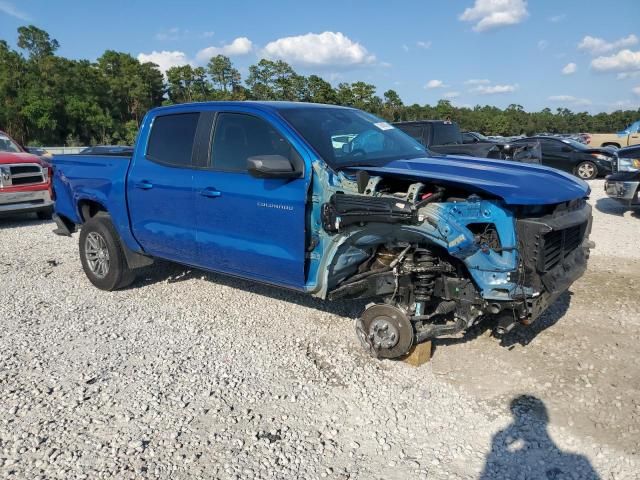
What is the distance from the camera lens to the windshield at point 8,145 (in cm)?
1094

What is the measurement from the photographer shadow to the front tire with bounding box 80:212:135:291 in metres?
4.31

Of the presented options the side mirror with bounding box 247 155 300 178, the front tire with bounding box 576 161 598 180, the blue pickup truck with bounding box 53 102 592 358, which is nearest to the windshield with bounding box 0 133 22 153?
the blue pickup truck with bounding box 53 102 592 358

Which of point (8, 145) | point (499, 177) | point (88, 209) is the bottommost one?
point (88, 209)

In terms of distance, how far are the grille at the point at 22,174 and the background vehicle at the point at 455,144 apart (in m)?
7.32

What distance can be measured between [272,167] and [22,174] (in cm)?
804

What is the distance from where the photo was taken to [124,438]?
3.16m

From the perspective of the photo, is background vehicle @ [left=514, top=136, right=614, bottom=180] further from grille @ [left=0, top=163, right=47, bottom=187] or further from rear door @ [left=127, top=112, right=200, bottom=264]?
rear door @ [left=127, top=112, right=200, bottom=264]

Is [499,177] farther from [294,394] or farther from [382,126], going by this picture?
[294,394]

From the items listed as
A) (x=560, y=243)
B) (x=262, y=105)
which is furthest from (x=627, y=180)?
(x=262, y=105)

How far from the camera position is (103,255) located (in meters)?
5.93

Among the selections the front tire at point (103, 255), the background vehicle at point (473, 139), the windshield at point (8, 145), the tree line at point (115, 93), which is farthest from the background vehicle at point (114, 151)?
the tree line at point (115, 93)

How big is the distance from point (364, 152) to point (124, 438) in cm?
280

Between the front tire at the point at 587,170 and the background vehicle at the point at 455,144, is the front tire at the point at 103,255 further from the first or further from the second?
the front tire at the point at 587,170

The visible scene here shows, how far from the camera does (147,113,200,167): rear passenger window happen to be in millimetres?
4957
